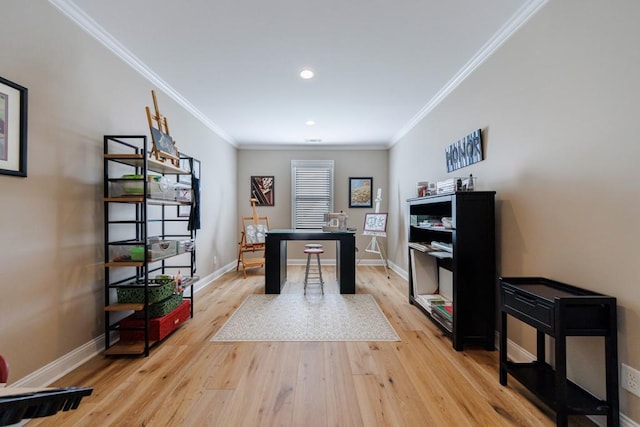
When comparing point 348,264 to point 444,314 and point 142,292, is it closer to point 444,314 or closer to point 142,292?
point 444,314

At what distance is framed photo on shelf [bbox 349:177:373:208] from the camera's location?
238 inches

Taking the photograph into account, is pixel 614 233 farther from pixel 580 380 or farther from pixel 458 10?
pixel 458 10

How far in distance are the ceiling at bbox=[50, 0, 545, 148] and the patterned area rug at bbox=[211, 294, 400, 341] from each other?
2.64 metres

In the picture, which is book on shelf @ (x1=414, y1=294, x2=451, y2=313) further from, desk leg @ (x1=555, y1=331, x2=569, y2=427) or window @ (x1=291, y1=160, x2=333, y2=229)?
window @ (x1=291, y1=160, x2=333, y2=229)

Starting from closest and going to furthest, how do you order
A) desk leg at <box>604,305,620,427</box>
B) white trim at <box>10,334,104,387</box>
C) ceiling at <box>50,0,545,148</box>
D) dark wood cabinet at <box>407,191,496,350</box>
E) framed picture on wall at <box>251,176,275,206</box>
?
desk leg at <box>604,305,620,427</box> → white trim at <box>10,334,104,387</box> → ceiling at <box>50,0,545,148</box> → dark wood cabinet at <box>407,191,496,350</box> → framed picture on wall at <box>251,176,275,206</box>

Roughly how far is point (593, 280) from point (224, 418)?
7.42 ft

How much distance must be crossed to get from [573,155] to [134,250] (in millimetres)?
3223

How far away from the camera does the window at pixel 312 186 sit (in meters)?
6.06

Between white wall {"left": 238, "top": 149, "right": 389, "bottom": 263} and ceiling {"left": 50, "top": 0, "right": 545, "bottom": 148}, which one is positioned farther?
white wall {"left": 238, "top": 149, "right": 389, "bottom": 263}

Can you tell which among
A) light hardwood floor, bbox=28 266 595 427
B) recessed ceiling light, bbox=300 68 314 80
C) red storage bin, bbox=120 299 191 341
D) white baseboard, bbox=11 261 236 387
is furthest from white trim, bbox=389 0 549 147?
white baseboard, bbox=11 261 236 387

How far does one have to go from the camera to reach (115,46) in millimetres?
2396

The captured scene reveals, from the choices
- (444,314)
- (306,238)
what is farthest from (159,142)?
(444,314)

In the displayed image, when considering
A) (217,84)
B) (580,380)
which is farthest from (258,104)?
(580,380)

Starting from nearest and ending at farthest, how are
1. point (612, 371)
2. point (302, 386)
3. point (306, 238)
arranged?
point (612, 371) < point (302, 386) < point (306, 238)
